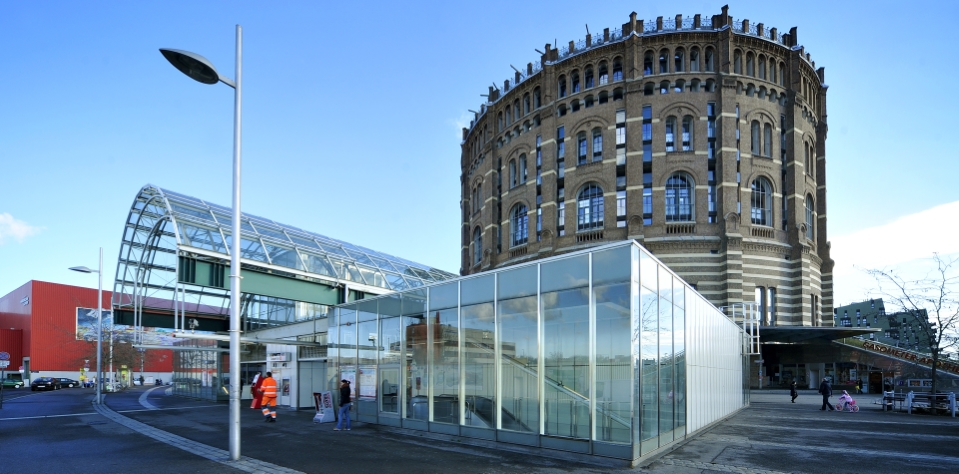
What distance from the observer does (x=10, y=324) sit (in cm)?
7894

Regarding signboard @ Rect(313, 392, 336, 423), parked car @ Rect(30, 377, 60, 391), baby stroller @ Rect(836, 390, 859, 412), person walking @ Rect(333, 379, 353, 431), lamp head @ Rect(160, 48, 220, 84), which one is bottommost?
parked car @ Rect(30, 377, 60, 391)

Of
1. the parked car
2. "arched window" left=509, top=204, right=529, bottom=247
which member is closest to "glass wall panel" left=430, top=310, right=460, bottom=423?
"arched window" left=509, top=204, right=529, bottom=247

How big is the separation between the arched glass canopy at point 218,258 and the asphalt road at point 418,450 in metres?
6.46

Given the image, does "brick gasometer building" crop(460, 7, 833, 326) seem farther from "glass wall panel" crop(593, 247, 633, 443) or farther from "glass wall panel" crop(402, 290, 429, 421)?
"glass wall panel" crop(593, 247, 633, 443)

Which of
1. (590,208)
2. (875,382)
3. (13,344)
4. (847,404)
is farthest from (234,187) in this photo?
(13,344)

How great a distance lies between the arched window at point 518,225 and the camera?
5459 centimetres

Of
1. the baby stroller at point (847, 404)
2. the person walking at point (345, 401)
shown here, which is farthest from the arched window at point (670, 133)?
the person walking at point (345, 401)

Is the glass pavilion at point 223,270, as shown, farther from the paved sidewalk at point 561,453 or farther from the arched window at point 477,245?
the arched window at point 477,245

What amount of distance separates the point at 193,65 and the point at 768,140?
1850 inches

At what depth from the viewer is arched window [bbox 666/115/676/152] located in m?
47.8

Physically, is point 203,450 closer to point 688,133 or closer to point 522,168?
point 688,133

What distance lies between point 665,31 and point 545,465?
43.7 metres

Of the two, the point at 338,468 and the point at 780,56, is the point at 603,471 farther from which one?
the point at 780,56

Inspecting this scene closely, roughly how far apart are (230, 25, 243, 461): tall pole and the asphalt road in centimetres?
79
